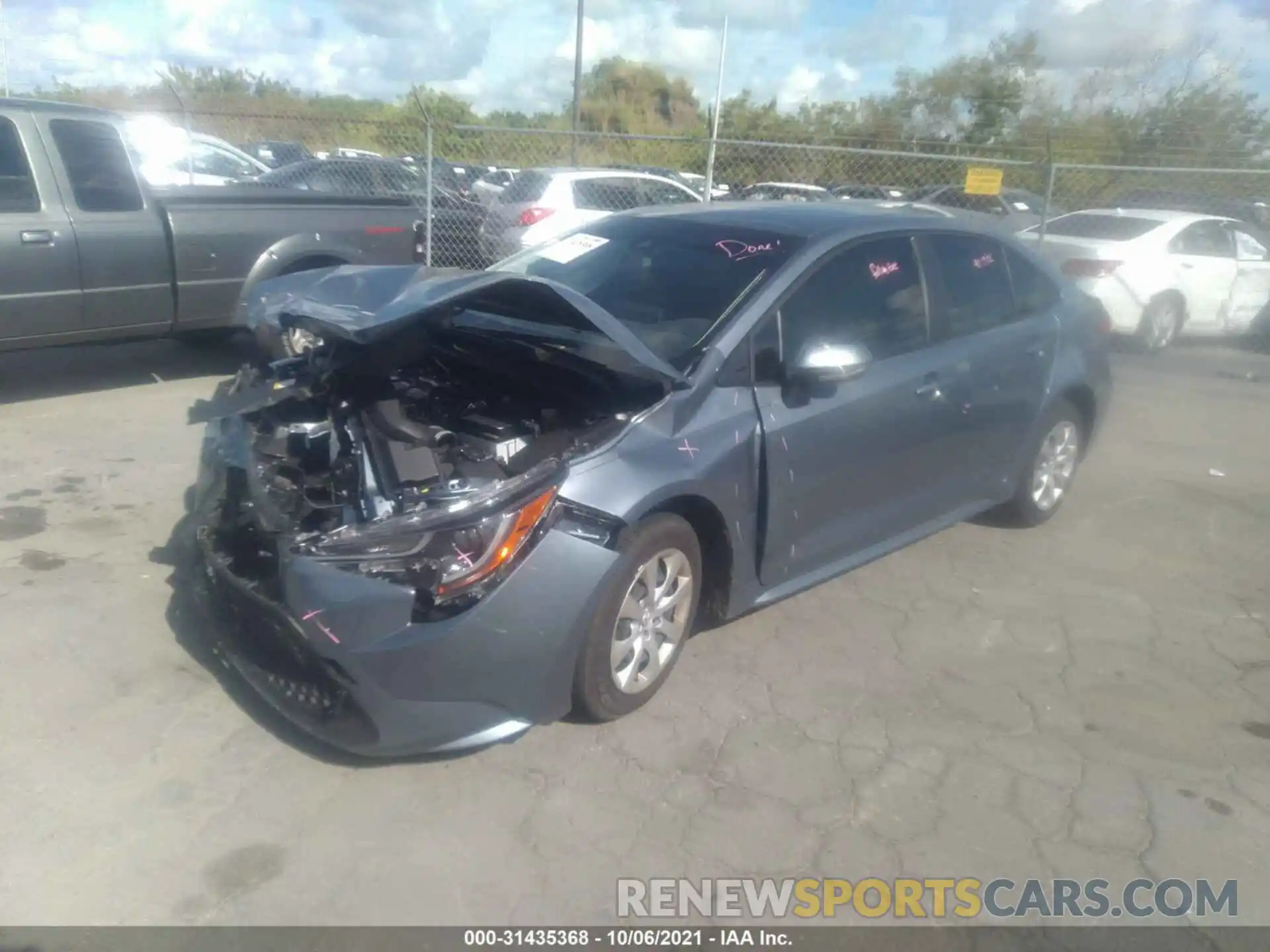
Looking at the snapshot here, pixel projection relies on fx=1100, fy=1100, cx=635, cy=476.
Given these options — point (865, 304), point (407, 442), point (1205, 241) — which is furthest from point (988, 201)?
point (407, 442)

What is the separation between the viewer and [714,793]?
3.54m

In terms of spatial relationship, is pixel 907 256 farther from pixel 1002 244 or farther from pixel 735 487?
pixel 735 487

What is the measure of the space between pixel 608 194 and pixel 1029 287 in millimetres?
8971

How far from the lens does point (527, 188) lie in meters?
13.4

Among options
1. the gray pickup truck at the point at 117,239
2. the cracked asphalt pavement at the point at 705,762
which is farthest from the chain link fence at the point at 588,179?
the cracked asphalt pavement at the point at 705,762

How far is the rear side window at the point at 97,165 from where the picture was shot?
729 centimetres

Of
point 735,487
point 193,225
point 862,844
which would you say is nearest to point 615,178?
point 193,225

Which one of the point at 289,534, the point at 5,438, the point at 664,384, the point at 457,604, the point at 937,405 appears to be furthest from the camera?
the point at 5,438

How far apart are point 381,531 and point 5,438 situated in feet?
14.8

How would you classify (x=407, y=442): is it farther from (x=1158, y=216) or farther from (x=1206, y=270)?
(x=1206, y=270)

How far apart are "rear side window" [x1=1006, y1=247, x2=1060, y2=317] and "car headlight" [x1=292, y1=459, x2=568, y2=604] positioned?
10.7 ft

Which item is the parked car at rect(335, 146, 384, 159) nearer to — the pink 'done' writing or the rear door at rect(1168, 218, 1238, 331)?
the rear door at rect(1168, 218, 1238, 331)

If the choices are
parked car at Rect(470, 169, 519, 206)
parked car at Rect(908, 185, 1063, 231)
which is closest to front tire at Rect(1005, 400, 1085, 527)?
parked car at Rect(470, 169, 519, 206)

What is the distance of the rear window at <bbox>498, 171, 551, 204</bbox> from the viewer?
13.2 metres
